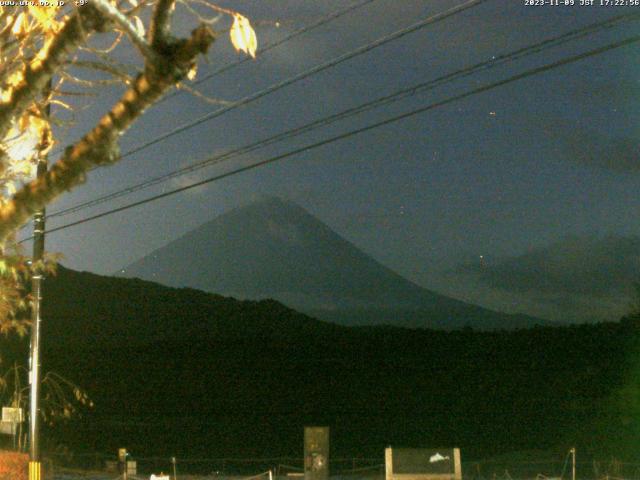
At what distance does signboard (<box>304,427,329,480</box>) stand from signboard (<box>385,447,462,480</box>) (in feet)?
17.5

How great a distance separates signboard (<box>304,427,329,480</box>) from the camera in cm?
2458

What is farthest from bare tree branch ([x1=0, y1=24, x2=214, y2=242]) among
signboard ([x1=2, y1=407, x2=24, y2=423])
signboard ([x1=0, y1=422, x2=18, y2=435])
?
signboard ([x1=0, y1=422, x2=18, y2=435])

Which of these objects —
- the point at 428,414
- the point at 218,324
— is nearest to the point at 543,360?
the point at 428,414

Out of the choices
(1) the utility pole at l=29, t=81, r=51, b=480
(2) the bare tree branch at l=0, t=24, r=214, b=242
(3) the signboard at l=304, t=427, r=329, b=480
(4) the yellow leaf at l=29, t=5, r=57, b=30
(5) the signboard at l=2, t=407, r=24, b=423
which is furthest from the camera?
(3) the signboard at l=304, t=427, r=329, b=480

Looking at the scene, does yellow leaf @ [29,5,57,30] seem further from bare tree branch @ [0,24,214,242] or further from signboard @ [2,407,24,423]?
signboard @ [2,407,24,423]

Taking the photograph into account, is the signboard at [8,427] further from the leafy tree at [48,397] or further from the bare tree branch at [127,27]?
the bare tree branch at [127,27]

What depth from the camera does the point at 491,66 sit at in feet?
37.9

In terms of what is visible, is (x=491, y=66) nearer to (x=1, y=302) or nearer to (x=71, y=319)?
(x=1, y=302)

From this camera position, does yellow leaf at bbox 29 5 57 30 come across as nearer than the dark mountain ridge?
Yes

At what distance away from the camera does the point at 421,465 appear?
1950 cm

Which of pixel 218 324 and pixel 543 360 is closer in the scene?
pixel 543 360

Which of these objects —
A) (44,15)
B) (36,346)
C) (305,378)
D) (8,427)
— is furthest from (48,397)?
(305,378)

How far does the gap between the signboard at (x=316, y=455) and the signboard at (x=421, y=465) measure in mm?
5344

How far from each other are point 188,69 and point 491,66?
19.6 ft
